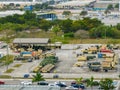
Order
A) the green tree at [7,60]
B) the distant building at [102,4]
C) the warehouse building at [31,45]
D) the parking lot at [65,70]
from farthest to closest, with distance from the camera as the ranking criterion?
the distant building at [102,4] → the warehouse building at [31,45] → the green tree at [7,60] → the parking lot at [65,70]

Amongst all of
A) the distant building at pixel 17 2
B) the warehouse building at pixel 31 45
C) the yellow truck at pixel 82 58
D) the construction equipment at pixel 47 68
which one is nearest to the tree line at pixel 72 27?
the warehouse building at pixel 31 45

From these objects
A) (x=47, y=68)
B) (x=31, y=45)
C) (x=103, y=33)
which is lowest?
(x=103, y=33)

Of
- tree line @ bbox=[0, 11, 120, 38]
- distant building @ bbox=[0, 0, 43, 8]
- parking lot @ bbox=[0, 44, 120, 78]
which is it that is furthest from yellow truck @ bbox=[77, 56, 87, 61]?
distant building @ bbox=[0, 0, 43, 8]

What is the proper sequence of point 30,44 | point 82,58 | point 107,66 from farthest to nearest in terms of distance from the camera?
point 30,44 < point 82,58 < point 107,66

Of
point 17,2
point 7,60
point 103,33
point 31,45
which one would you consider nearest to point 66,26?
point 103,33

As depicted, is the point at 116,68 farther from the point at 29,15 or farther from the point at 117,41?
the point at 29,15

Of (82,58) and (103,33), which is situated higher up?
(82,58)

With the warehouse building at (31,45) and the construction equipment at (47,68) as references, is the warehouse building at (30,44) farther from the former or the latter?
the construction equipment at (47,68)

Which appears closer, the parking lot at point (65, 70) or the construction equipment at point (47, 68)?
the parking lot at point (65, 70)

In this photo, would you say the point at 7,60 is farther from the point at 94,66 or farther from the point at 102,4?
the point at 102,4
